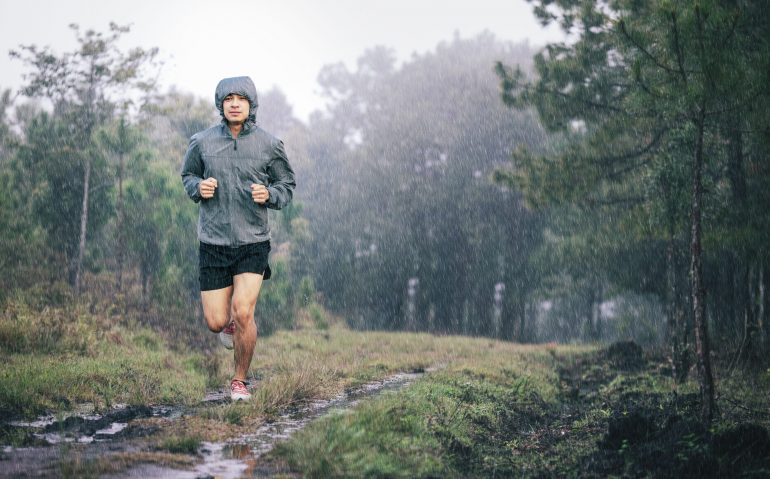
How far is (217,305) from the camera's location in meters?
6.27

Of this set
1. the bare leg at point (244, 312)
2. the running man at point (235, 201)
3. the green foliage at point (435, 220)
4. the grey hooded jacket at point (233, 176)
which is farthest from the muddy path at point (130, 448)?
the green foliage at point (435, 220)

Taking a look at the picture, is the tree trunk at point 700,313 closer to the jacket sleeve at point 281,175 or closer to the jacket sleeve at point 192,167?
the jacket sleeve at point 281,175

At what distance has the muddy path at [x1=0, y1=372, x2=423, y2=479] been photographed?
4.03 meters

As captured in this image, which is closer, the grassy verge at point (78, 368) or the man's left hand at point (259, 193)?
the man's left hand at point (259, 193)

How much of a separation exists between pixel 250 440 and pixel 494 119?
3441cm

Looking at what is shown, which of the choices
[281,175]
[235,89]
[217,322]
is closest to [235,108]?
[235,89]

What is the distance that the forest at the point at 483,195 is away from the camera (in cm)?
1055

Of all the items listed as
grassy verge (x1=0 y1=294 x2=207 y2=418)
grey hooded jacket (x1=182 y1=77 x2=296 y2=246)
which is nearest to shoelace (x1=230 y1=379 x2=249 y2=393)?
grassy verge (x1=0 y1=294 x2=207 y2=418)

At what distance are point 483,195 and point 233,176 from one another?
102 feet

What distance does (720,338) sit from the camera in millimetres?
18344

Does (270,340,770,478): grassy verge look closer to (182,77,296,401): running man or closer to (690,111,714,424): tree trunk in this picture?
(690,111,714,424): tree trunk

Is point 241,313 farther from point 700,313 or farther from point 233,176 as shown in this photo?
point 700,313

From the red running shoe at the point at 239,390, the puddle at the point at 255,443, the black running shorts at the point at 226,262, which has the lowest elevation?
the puddle at the point at 255,443

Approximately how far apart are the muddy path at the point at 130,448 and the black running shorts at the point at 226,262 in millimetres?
1134
